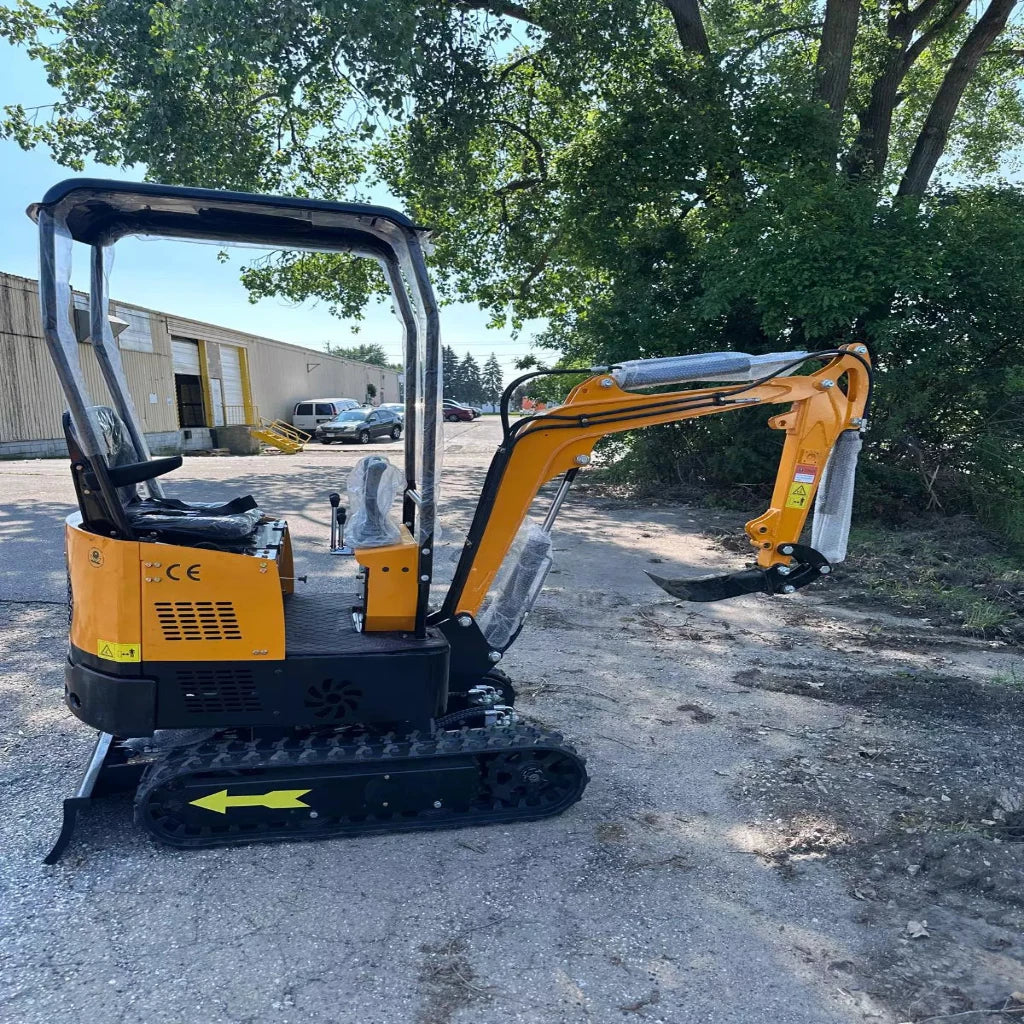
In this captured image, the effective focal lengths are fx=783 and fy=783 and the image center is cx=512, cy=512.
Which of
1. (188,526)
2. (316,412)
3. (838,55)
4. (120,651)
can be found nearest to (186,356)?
Answer: (316,412)

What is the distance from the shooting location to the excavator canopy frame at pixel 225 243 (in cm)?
305

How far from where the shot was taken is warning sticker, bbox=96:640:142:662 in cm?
328

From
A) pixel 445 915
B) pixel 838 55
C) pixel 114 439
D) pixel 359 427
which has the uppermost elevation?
pixel 838 55

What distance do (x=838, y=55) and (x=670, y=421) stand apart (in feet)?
39.2

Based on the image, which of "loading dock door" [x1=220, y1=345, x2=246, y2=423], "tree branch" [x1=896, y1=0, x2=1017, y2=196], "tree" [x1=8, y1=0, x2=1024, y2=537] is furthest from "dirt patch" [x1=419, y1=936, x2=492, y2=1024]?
"loading dock door" [x1=220, y1=345, x2=246, y2=423]

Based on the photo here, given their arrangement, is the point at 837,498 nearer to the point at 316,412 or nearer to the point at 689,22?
the point at 689,22

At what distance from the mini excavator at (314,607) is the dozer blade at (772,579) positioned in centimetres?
72

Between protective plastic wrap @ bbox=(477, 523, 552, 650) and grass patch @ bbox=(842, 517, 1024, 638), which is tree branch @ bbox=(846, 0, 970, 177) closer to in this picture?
grass patch @ bbox=(842, 517, 1024, 638)

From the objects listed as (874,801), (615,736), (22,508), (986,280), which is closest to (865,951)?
(874,801)

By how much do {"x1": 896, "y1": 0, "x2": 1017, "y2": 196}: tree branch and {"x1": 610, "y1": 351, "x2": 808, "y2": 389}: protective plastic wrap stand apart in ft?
38.4

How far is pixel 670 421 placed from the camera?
3.87m

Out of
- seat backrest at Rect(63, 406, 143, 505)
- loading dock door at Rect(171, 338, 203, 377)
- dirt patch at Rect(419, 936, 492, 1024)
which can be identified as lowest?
dirt patch at Rect(419, 936, 492, 1024)

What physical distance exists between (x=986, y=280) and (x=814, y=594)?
495 centimetres

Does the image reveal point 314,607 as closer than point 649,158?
Yes
